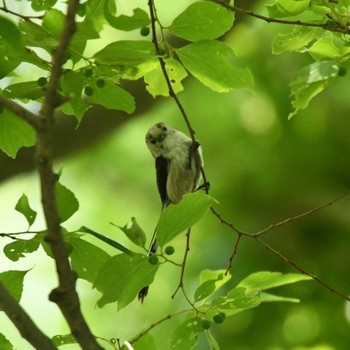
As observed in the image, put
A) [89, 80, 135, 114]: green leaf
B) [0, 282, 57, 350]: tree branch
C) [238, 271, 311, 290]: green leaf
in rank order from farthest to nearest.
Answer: [238, 271, 311, 290]: green leaf
[89, 80, 135, 114]: green leaf
[0, 282, 57, 350]: tree branch

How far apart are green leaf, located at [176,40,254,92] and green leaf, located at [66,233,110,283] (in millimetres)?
497

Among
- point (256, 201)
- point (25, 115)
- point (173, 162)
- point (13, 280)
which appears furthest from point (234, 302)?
point (256, 201)

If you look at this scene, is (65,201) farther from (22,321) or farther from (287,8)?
(287,8)

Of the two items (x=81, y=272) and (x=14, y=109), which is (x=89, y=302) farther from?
(x=14, y=109)

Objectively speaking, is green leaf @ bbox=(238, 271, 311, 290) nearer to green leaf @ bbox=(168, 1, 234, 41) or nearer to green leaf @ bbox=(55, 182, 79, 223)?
green leaf @ bbox=(55, 182, 79, 223)

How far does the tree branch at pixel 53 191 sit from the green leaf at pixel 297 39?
0.76 m

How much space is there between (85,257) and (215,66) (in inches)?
21.9

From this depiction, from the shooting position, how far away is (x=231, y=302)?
2.06 meters

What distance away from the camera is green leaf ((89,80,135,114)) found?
213 centimetres

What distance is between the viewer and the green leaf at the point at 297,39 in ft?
7.16

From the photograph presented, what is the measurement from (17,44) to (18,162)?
2.98 metres

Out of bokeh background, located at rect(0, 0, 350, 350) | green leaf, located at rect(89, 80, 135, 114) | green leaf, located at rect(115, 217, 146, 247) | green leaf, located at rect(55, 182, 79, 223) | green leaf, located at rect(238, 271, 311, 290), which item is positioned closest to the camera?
green leaf, located at rect(115, 217, 146, 247)

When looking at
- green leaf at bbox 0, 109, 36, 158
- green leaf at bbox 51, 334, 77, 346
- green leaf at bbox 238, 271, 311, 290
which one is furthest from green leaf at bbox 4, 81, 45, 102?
green leaf at bbox 238, 271, 311, 290

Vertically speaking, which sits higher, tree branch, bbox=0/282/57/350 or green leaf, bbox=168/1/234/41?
green leaf, bbox=168/1/234/41
